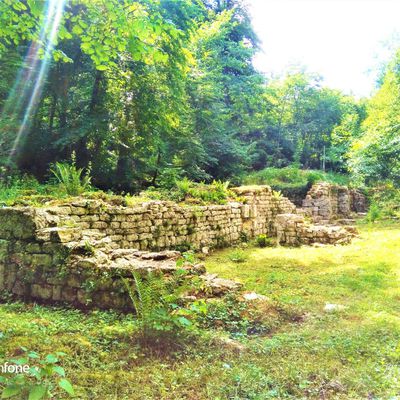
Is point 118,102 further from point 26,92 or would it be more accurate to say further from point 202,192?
point 202,192

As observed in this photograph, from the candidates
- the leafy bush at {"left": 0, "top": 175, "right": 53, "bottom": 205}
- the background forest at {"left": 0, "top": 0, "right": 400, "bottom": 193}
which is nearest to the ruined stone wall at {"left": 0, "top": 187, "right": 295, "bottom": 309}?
the leafy bush at {"left": 0, "top": 175, "right": 53, "bottom": 205}

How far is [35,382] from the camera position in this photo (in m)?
2.69

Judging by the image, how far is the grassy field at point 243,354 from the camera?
296 centimetres

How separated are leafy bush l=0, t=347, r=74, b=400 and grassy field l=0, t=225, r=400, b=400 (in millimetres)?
234

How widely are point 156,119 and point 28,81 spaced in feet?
12.9

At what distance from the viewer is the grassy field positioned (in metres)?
2.96

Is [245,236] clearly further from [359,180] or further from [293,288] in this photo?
[359,180]

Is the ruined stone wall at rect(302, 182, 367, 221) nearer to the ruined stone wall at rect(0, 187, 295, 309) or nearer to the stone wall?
the stone wall

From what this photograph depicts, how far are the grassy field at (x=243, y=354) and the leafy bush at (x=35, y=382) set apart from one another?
0.23 m

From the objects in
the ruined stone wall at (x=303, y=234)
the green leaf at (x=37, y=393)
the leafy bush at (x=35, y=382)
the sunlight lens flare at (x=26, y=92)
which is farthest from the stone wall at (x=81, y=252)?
the ruined stone wall at (x=303, y=234)

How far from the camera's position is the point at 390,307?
5.47 meters

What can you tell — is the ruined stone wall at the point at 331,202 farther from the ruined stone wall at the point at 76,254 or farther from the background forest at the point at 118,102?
the ruined stone wall at the point at 76,254

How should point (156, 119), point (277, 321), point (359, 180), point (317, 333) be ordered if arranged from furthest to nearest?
point (359, 180)
point (156, 119)
point (277, 321)
point (317, 333)

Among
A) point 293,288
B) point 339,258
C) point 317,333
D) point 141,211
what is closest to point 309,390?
point 317,333
